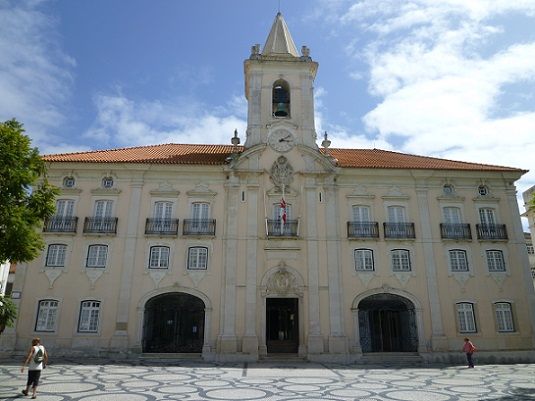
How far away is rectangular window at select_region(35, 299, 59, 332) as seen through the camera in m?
20.0

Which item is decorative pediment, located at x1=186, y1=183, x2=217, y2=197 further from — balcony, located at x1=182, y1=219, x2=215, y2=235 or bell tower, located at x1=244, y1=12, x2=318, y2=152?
bell tower, located at x1=244, y1=12, x2=318, y2=152

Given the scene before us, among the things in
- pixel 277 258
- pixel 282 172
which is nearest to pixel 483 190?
pixel 282 172

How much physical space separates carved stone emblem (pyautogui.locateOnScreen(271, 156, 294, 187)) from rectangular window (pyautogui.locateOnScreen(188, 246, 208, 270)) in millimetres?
5495

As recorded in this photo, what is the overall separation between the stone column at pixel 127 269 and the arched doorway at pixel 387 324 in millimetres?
12066

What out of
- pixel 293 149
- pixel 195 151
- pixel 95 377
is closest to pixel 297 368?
pixel 95 377

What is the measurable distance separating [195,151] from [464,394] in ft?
62.7

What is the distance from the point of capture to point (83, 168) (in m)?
22.5

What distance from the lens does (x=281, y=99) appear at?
83.2 ft

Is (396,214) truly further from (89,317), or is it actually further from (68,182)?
(68,182)

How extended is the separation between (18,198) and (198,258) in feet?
32.0

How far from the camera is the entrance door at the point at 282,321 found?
2203 cm

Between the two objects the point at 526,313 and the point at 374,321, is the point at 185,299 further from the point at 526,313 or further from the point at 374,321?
the point at 526,313

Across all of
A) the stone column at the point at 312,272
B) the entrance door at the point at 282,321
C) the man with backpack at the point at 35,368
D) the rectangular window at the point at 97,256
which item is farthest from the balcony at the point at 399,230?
the man with backpack at the point at 35,368

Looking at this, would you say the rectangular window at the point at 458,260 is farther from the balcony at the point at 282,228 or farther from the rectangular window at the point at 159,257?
the rectangular window at the point at 159,257
